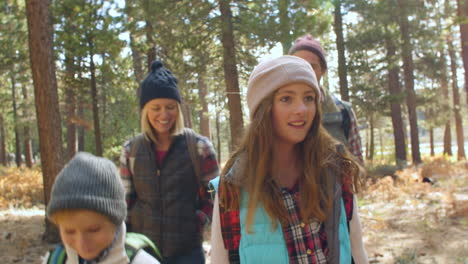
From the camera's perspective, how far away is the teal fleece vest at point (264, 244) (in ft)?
5.71

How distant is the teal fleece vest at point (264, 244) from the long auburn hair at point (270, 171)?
1.4 inches

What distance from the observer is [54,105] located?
691 centimetres

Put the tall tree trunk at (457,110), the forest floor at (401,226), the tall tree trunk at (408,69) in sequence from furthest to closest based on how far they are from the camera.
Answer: the tall tree trunk at (457,110), the tall tree trunk at (408,69), the forest floor at (401,226)

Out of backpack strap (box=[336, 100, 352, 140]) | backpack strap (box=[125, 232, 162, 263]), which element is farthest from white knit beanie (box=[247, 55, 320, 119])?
backpack strap (box=[336, 100, 352, 140])

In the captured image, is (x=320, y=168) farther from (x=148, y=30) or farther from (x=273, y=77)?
(x=148, y=30)

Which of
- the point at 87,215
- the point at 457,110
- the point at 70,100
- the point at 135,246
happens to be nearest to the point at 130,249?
the point at 135,246

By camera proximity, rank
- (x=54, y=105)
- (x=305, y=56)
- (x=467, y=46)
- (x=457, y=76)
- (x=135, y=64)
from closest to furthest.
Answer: (x=305, y=56) → (x=54, y=105) → (x=467, y=46) → (x=135, y=64) → (x=457, y=76)

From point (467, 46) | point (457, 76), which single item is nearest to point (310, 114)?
point (467, 46)

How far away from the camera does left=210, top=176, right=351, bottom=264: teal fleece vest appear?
1740 millimetres

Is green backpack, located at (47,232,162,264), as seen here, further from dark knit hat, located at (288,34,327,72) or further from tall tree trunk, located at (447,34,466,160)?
tall tree trunk, located at (447,34,466,160)

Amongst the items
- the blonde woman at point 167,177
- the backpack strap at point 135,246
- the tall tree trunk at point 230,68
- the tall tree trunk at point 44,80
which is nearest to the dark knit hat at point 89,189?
the backpack strap at point 135,246

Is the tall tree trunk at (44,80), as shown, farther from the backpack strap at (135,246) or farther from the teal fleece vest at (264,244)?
the teal fleece vest at (264,244)

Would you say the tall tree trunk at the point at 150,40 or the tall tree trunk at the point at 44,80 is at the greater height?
the tall tree trunk at the point at 150,40

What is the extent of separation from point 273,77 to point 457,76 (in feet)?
93.3
